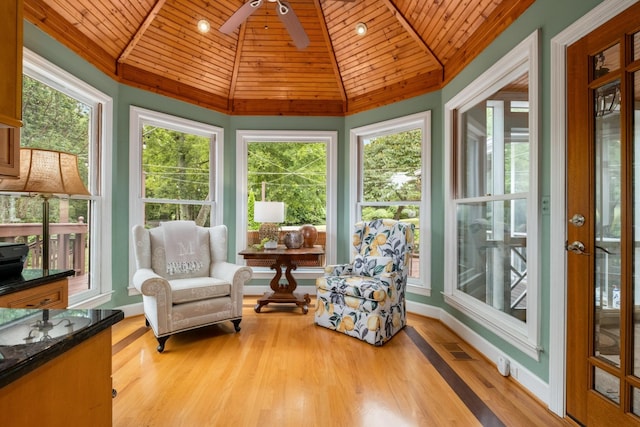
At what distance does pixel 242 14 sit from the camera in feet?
8.50

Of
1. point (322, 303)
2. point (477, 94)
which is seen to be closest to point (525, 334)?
point (322, 303)

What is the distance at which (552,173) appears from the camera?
191 cm

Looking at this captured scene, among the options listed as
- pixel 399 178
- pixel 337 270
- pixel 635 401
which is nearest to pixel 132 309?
pixel 337 270

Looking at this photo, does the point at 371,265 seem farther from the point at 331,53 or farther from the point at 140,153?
the point at 140,153

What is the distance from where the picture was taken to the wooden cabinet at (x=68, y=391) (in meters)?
0.66

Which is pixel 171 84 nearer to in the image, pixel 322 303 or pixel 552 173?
pixel 322 303

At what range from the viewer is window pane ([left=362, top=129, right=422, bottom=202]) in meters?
3.80

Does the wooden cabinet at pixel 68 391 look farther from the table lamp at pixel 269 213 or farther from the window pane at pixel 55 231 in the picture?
the table lamp at pixel 269 213

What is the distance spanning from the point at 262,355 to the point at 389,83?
329 cm

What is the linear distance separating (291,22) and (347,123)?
186cm

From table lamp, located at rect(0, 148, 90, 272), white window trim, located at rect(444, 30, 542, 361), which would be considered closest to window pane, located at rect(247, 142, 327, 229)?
white window trim, located at rect(444, 30, 542, 361)

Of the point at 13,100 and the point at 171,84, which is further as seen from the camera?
the point at 171,84

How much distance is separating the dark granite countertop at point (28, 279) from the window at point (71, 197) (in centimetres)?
95

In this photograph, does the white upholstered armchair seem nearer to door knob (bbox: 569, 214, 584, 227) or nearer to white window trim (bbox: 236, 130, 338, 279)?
white window trim (bbox: 236, 130, 338, 279)
